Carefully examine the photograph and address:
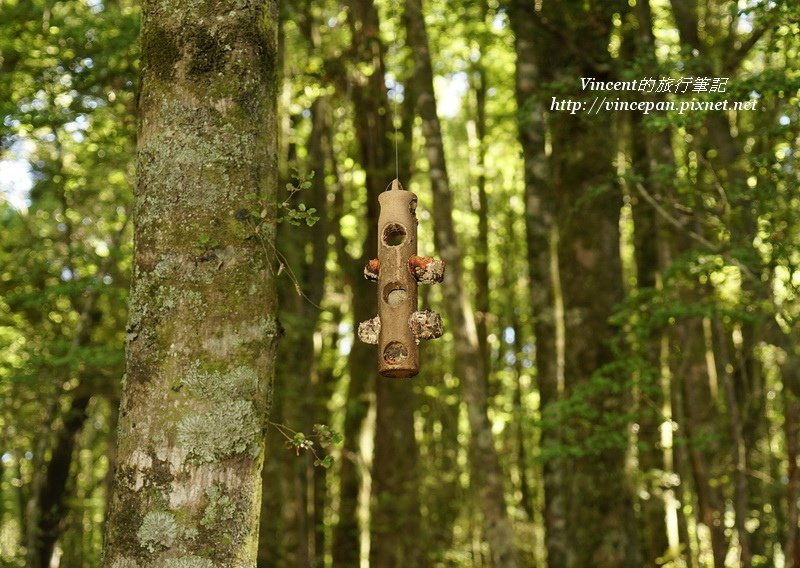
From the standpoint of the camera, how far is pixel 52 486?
13352 millimetres

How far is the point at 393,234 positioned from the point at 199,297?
1094 millimetres

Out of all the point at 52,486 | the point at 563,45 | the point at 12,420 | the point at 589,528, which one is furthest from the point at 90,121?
the point at 589,528

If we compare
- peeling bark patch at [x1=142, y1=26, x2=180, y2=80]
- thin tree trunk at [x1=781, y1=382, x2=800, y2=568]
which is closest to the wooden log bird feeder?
peeling bark patch at [x1=142, y1=26, x2=180, y2=80]

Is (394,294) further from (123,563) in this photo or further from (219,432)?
(123,563)

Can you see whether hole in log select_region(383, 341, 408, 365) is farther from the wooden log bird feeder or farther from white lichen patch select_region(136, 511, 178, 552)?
white lichen patch select_region(136, 511, 178, 552)

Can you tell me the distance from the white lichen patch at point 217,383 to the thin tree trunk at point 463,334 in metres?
5.39

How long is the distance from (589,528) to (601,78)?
199 inches

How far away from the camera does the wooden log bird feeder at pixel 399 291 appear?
361cm

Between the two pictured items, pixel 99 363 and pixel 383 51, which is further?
pixel 383 51

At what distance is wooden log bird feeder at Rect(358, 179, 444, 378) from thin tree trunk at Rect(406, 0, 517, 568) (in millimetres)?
4652

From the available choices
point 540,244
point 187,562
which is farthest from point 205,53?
point 540,244

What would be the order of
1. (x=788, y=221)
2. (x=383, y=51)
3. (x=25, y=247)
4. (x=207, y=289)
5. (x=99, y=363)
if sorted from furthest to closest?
1. (x=383, y=51)
2. (x=25, y=247)
3. (x=99, y=363)
4. (x=788, y=221)
5. (x=207, y=289)

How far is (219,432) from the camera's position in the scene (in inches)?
117

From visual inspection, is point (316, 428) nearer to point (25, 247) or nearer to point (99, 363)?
point (99, 363)
